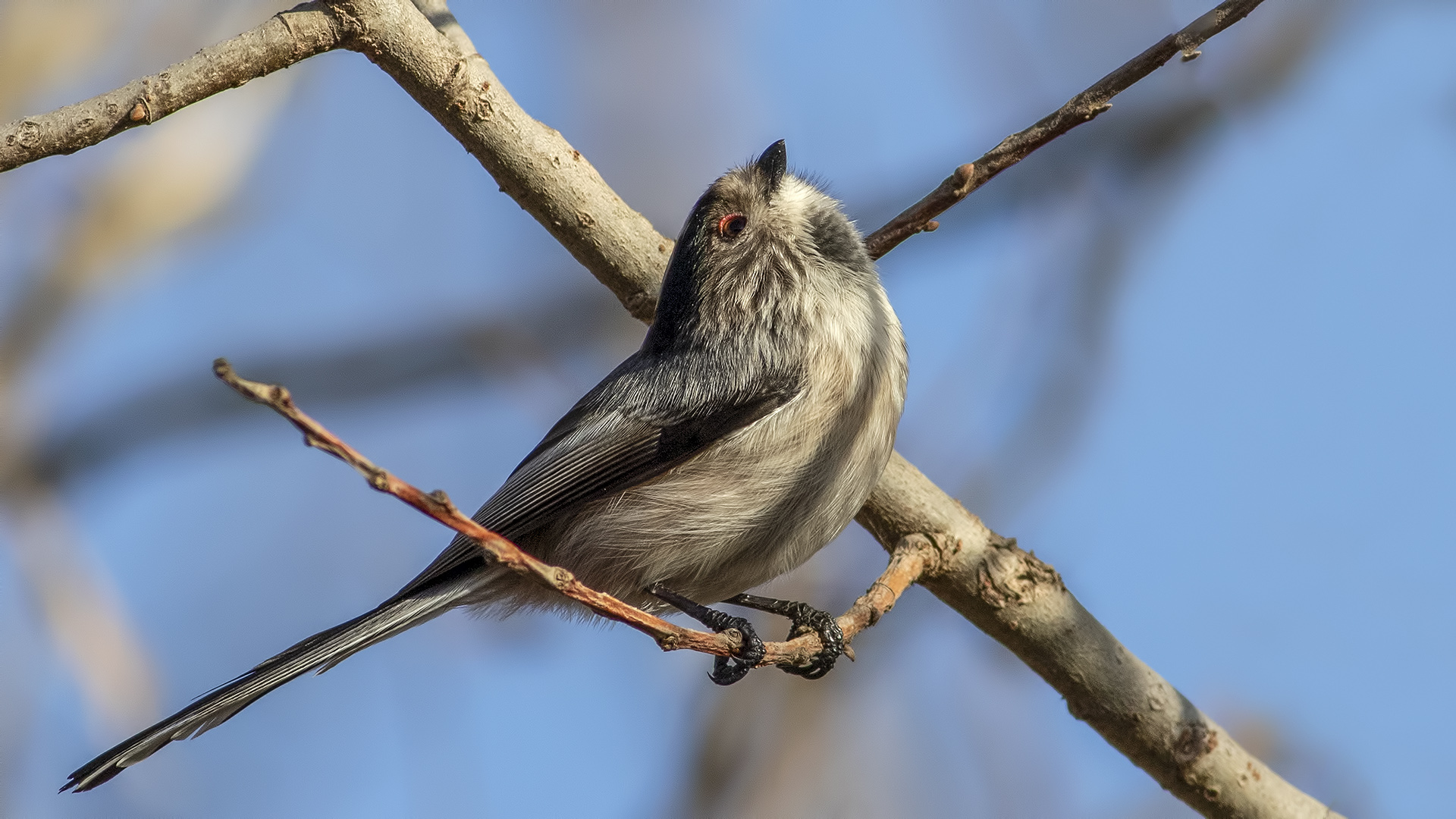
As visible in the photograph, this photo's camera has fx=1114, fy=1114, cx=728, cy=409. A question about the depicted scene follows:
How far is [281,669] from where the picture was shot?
9.82 ft

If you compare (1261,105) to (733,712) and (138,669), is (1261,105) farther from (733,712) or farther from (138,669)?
(138,669)

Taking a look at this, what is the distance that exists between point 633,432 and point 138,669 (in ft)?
11.5

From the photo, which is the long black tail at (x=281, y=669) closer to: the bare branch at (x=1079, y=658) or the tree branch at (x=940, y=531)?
the tree branch at (x=940, y=531)

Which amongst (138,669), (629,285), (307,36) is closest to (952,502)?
(629,285)

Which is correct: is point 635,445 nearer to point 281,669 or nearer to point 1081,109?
point 281,669

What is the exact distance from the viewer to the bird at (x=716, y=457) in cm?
333

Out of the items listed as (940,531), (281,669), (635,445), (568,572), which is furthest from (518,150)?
(940,531)

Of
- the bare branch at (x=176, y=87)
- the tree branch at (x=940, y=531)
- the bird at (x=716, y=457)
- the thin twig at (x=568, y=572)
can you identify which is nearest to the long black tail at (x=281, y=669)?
the bird at (x=716, y=457)

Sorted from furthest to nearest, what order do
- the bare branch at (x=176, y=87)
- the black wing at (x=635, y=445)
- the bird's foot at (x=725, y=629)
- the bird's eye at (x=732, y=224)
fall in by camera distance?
the bird's eye at (x=732, y=224) → the black wing at (x=635, y=445) → the bird's foot at (x=725, y=629) → the bare branch at (x=176, y=87)

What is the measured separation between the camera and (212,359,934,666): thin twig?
1679mm

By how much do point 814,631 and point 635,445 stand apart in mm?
808

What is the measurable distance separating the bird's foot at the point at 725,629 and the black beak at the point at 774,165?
1.49 metres

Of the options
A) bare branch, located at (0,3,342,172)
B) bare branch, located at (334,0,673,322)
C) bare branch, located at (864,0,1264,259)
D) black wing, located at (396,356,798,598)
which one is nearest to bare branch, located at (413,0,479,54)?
bare branch, located at (334,0,673,322)

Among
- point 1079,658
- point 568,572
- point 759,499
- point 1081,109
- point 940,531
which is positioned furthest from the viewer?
point 940,531
